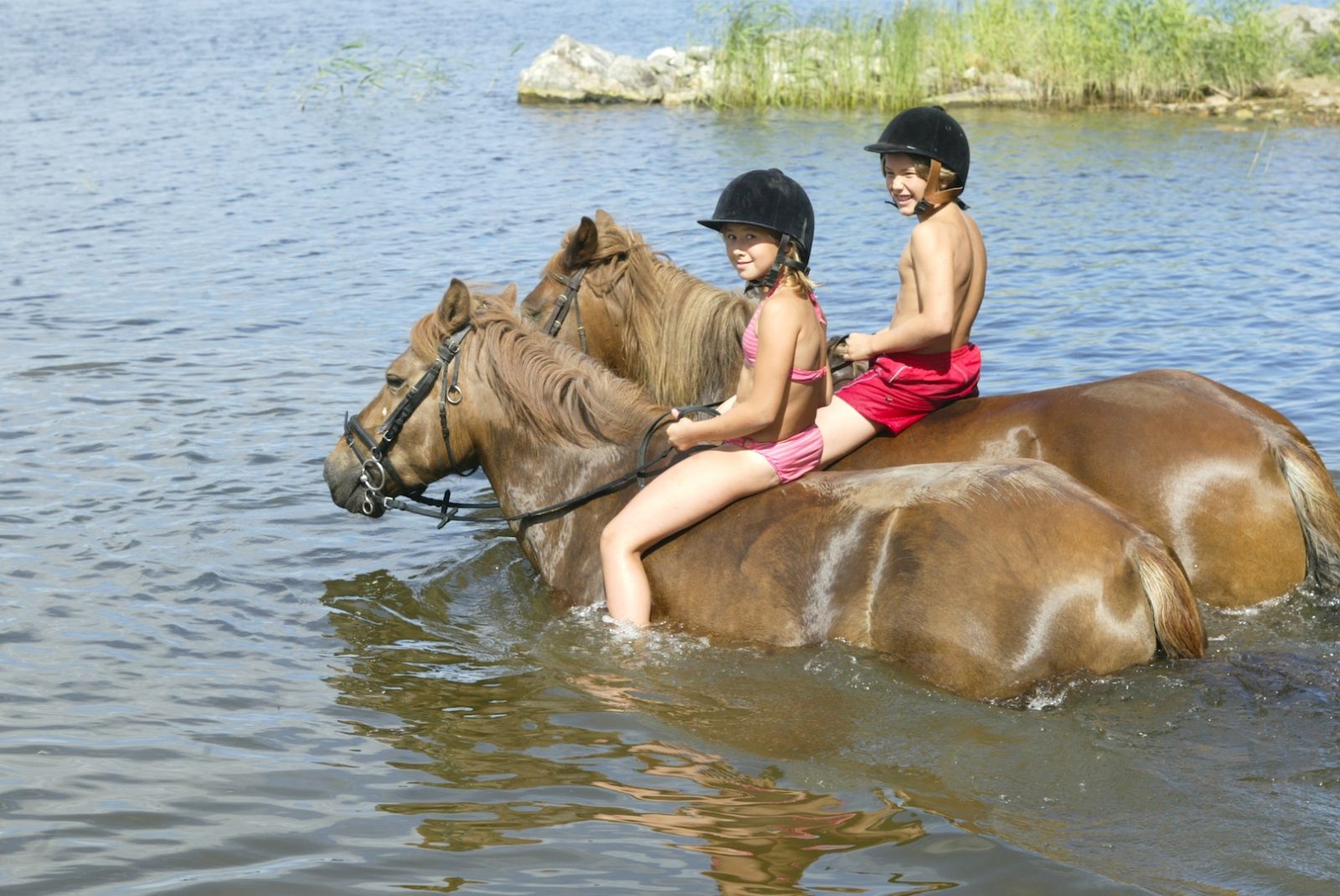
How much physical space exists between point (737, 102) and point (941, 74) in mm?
4117

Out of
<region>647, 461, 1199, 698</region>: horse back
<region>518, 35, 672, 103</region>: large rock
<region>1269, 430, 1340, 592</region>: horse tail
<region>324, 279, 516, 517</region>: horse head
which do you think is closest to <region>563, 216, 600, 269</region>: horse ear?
<region>324, 279, 516, 517</region>: horse head

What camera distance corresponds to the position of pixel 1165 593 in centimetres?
461

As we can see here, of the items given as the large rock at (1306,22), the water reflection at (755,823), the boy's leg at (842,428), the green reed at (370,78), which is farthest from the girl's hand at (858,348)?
the green reed at (370,78)

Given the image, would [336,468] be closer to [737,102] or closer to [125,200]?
[125,200]

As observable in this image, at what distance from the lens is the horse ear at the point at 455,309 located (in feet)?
19.6

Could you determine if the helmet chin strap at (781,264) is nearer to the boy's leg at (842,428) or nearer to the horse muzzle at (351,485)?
the boy's leg at (842,428)

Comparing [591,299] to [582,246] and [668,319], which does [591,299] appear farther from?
[668,319]

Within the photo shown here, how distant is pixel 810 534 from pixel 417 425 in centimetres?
210

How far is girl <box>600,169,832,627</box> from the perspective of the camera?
5.19 meters

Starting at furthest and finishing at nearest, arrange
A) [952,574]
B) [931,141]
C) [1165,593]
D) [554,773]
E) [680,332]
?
[680,332], [931,141], [554,773], [952,574], [1165,593]

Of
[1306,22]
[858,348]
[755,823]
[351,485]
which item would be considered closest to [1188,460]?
[858,348]

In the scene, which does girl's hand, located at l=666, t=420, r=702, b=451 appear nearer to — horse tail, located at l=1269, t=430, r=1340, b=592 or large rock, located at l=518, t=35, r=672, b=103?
horse tail, located at l=1269, t=430, r=1340, b=592

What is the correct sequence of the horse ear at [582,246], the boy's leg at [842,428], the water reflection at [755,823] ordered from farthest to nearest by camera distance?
1. the horse ear at [582,246]
2. the boy's leg at [842,428]
3. the water reflection at [755,823]

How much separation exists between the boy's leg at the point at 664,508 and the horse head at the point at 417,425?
1042 millimetres
